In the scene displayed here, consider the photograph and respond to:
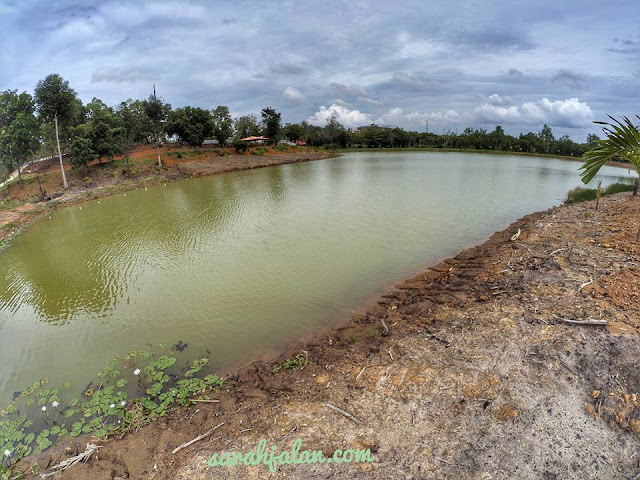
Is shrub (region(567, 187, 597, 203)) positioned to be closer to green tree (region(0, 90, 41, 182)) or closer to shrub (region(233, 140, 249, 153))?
green tree (region(0, 90, 41, 182))

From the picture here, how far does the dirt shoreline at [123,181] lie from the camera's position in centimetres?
2202

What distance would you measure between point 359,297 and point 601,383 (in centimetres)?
581

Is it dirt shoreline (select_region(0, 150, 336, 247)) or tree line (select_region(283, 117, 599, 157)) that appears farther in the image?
tree line (select_region(283, 117, 599, 157))

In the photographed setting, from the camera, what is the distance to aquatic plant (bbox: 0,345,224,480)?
5457 millimetres

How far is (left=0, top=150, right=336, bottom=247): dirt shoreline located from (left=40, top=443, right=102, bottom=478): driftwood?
18.1 m

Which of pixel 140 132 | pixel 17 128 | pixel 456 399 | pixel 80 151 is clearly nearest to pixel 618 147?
pixel 456 399

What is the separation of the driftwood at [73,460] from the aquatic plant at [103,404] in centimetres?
32

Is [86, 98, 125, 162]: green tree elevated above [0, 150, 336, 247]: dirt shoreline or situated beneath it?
elevated above

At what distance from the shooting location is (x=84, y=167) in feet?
110

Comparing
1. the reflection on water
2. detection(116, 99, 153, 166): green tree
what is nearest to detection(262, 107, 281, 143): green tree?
detection(116, 99, 153, 166): green tree

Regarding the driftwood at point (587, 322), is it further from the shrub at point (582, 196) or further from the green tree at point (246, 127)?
the green tree at point (246, 127)


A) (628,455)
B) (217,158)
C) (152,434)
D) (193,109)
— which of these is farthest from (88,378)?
(193,109)

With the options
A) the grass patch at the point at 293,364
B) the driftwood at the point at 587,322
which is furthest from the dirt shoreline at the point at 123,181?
the driftwood at the point at 587,322

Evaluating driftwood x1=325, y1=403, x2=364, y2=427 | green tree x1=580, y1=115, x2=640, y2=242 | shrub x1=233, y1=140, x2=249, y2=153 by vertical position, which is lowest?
driftwood x1=325, y1=403, x2=364, y2=427
